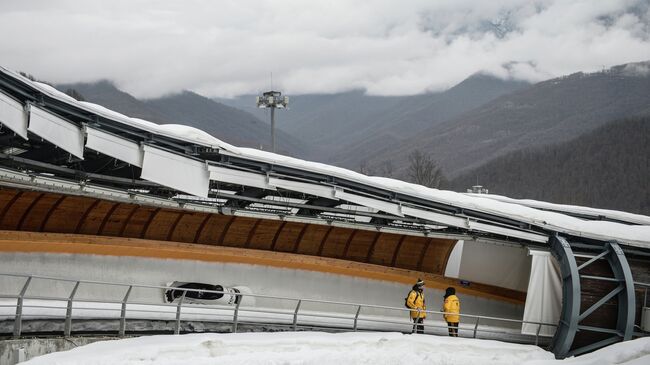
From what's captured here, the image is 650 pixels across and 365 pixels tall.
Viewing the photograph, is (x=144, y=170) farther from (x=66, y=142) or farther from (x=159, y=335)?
(x=159, y=335)

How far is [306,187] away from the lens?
51.1 ft

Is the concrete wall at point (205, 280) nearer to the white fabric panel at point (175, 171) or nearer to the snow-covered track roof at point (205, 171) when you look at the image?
the snow-covered track roof at point (205, 171)

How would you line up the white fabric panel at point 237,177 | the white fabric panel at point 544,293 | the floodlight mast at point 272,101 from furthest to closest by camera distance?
the floodlight mast at point 272,101 < the white fabric panel at point 544,293 < the white fabric panel at point 237,177

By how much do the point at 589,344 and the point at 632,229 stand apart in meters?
3.03

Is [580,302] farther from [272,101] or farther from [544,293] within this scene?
[272,101]

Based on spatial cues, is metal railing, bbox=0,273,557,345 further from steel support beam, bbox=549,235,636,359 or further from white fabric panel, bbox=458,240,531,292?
white fabric panel, bbox=458,240,531,292

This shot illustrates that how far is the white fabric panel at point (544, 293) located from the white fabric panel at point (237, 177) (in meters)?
6.64

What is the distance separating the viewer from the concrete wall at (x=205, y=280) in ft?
53.2

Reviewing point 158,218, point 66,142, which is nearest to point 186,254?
point 158,218

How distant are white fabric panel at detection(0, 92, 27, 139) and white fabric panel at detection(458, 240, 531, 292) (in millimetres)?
12179

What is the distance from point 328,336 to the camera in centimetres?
1376

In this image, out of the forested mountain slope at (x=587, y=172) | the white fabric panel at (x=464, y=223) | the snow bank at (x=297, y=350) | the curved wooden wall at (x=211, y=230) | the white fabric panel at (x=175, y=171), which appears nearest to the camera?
the snow bank at (x=297, y=350)

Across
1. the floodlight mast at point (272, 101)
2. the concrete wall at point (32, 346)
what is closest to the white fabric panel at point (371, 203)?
the concrete wall at point (32, 346)

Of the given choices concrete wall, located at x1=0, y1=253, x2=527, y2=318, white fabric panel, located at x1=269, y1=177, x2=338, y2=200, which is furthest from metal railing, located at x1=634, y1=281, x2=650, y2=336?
white fabric panel, located at x1=269, y1=177, x2=338, y2=200
